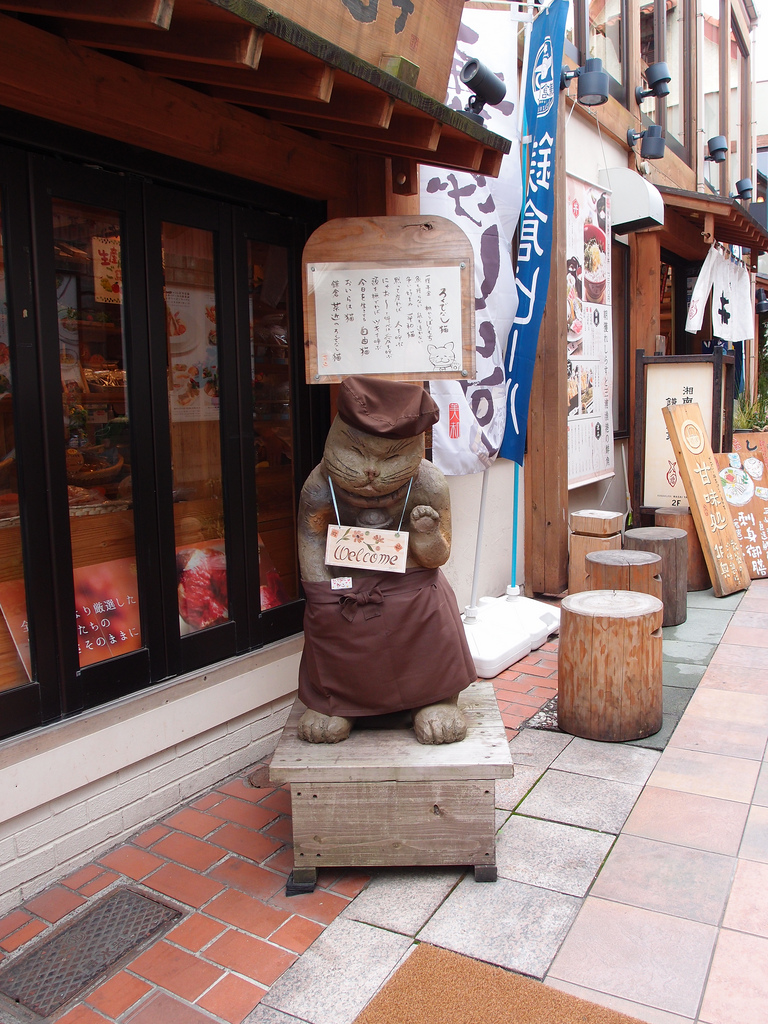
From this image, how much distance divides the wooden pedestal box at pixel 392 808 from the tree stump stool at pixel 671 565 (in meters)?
3.60

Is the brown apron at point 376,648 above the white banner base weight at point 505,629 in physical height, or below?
above

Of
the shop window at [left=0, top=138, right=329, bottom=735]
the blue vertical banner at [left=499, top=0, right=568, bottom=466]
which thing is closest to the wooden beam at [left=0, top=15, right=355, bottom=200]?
the shop window at [left=0, top=138, right=329, bottom=735]

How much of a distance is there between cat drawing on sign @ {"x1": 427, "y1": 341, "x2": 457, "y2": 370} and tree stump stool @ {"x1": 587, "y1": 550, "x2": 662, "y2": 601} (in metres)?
2.21

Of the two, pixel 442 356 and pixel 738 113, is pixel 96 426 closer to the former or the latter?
pixel 442 356

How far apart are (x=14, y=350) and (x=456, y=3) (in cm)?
249

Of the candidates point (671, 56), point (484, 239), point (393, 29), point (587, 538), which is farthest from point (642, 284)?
point (393, 29)

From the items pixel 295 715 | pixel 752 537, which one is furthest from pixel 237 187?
pixel 752 537

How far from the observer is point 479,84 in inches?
172

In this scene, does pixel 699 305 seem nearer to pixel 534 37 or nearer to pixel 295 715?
pixel 534 37

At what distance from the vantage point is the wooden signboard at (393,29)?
2.90 meters

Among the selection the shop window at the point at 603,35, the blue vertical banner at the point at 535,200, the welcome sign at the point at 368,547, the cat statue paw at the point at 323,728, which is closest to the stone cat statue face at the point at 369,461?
the welcome sign at the point at 368,547

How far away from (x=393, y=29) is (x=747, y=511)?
582 cm

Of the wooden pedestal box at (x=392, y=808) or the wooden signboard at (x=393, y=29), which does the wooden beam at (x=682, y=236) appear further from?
the wooden pedestal box at (x=392, y=808)

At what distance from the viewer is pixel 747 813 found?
342cm
